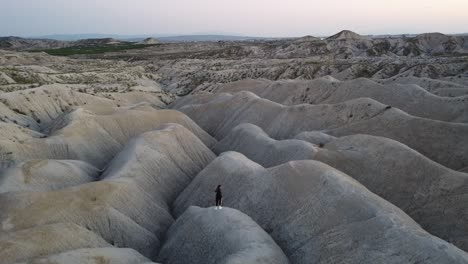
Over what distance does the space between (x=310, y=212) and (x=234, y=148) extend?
1743 cm

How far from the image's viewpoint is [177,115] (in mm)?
46625

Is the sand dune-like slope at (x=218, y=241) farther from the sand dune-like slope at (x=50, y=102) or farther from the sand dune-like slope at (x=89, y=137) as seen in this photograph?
the sand dune-like slope at (x=50, y=102)

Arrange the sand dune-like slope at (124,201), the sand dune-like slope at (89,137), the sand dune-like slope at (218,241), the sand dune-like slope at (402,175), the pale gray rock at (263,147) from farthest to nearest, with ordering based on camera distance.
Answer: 1. the sand dune-like slope at (89,137)
2. the pale gray rock at (263,147)
3. the sand dune-like slope at (124,201)
4. the sand dune-like slope at (402,175)
5. the sand dune-like slope at (218,241)

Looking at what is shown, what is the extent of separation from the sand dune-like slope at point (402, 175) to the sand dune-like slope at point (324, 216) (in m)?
3.54

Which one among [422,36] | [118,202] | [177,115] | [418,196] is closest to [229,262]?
[118,202]

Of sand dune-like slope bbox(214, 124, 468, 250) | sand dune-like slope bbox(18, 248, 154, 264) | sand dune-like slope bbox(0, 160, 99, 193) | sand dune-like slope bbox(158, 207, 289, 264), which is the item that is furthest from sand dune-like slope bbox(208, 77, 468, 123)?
sand dune-like slope bbox(18, 248, 154, 264)

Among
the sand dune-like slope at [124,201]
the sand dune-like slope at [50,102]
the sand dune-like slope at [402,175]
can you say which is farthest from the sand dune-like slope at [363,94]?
the sand dune-like slope at [124,201]

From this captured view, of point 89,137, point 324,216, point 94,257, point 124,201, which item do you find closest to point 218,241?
point 324,216

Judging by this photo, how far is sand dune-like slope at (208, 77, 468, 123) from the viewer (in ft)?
124

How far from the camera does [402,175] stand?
25.8m

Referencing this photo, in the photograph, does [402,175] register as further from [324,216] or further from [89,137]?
[89,137]

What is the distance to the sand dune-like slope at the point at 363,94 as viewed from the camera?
37781mm

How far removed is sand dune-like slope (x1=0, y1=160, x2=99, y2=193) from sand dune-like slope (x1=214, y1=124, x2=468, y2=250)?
12533mm

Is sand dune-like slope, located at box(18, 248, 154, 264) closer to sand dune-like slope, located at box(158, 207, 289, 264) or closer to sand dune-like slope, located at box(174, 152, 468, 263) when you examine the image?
sand dune-like slope, located at box(158, 207, 289, 264)
